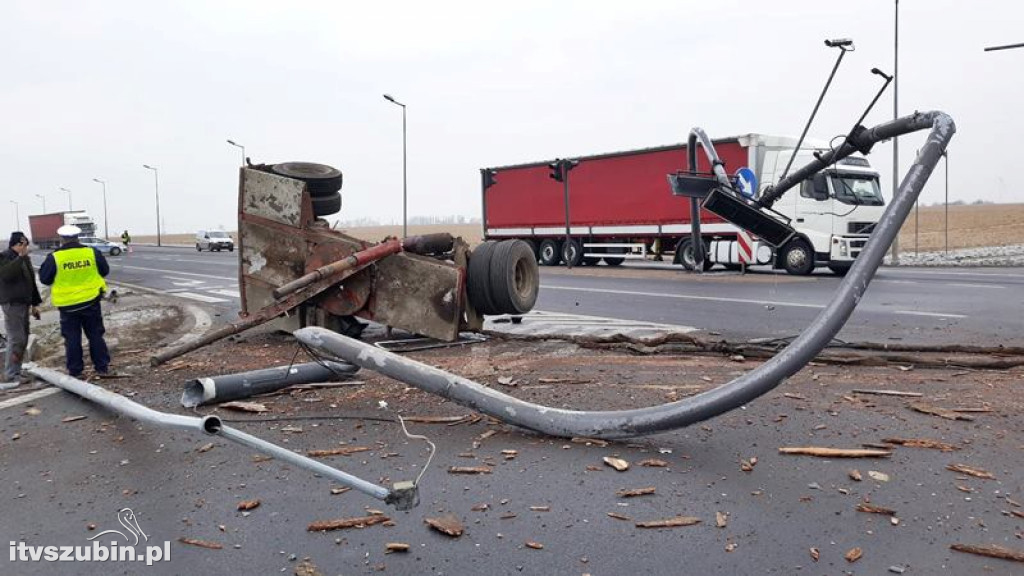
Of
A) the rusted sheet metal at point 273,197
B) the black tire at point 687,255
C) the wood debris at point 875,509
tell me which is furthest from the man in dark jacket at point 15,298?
the black tire at point 687,255

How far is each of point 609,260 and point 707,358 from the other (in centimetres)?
1948

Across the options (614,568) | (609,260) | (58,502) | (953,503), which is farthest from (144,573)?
(609,260)

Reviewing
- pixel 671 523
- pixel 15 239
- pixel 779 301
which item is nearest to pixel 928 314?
pixel 779 301

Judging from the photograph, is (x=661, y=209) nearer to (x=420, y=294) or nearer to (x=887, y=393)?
(x=420, y=294)

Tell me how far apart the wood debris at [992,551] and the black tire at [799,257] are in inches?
662

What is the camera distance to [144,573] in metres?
3.16

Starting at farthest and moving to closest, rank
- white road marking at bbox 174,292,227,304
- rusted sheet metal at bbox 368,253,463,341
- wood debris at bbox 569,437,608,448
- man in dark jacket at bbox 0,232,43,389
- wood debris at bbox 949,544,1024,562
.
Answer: white road marking at bbox 174,292,227,304 → rusted sheet metal at bbox 368,253,463,341 → man in dark jacket at bbox 0,232,43,389 → wood debris at bbox 569,437,608,448 → wood debris at bbox 949,544,1024,562

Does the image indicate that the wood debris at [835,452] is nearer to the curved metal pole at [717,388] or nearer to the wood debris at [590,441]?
the curved metal pole at [717,388]

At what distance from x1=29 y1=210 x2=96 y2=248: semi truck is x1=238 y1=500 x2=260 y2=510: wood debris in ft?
197

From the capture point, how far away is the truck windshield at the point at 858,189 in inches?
719

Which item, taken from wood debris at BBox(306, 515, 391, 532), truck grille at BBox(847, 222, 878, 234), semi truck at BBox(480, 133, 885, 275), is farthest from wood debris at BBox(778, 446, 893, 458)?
truck grille at BBox(847, 222, 878, 234)

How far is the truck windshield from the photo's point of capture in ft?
59.9

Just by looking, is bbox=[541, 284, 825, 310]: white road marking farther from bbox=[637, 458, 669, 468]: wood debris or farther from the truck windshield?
bbox=[637, 458, 669, 468]: wood debris

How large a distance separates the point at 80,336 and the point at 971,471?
24.7ft
